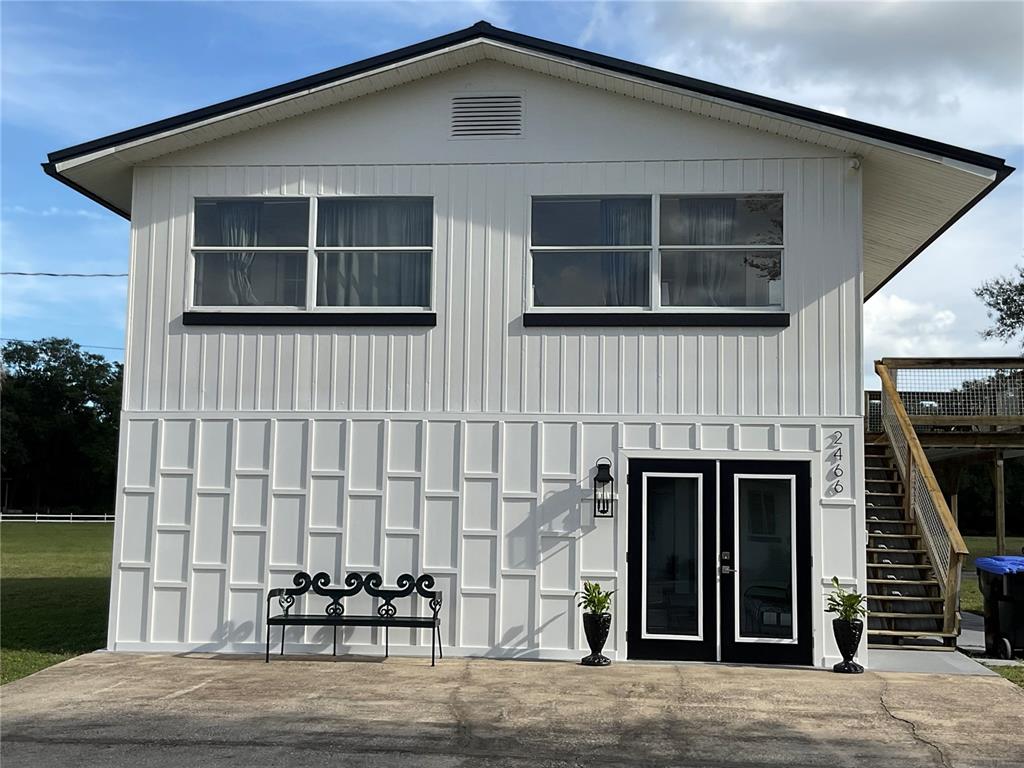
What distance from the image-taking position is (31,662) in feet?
32.0

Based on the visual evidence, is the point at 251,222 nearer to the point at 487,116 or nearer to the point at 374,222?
the point at 374,222

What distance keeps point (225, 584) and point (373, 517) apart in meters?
1.64

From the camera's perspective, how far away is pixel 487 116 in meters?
10.5

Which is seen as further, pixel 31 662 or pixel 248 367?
pixel 248 367

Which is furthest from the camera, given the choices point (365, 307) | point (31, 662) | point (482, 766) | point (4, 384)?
point (4, 384)

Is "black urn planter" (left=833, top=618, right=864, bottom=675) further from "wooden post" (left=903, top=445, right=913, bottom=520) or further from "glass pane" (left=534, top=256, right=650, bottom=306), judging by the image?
"glass pane" (left=534, top=256, right=650, bottom=306)

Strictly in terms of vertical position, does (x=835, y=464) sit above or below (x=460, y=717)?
above

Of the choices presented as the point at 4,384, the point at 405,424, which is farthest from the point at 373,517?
the point at 4,384

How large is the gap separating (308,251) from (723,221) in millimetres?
4279

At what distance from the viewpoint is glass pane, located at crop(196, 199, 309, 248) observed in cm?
1062

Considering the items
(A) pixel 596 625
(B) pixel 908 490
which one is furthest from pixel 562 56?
(B) pixel 908 490

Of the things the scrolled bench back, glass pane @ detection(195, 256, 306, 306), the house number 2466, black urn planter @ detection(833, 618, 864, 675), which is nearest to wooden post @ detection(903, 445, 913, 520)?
the house number 2466

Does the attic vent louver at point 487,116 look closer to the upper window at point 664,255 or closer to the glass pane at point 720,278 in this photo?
the upper window at point 664,255

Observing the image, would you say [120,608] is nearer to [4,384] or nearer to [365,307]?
[365,307]
